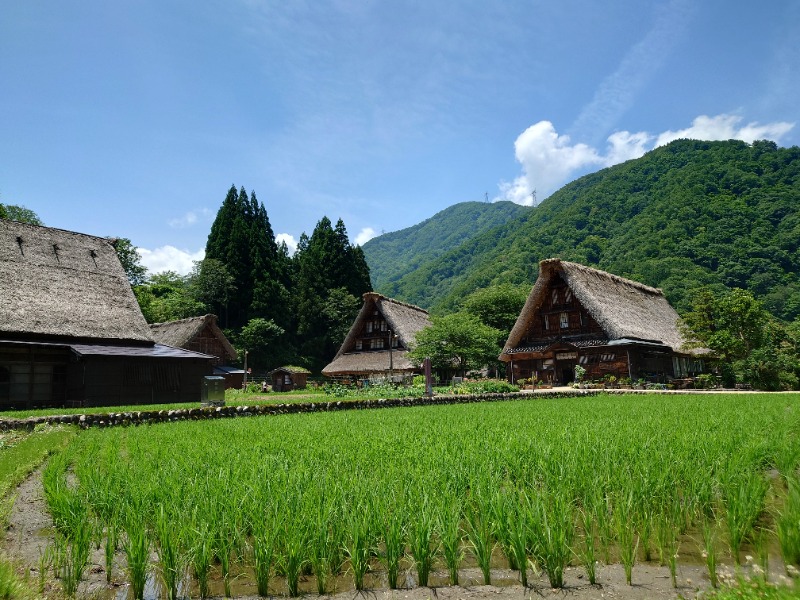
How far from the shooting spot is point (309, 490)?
9.23 feet

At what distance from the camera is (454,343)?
22.2 meters

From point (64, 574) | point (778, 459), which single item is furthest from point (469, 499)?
point (778, 459)

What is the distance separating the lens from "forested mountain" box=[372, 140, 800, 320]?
35.1 m

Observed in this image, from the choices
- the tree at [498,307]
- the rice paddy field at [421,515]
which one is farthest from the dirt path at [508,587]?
the tree at [498,307]

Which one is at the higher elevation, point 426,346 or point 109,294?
point 109,294

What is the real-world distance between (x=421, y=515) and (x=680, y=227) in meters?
44.5

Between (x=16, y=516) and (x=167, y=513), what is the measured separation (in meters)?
1.56

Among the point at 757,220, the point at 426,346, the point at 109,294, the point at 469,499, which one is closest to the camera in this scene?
the point at 469,499

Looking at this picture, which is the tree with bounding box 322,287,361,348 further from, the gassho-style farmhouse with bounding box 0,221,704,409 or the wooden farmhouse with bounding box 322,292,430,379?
the gassho-style farmhouse with bounding box 0,221,704,409

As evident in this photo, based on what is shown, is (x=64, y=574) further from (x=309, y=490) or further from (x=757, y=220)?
(x=757, y=220)

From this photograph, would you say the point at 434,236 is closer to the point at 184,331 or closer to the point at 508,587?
the point at 184,331

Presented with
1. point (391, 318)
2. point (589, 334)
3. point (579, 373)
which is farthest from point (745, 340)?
point (391, 318)

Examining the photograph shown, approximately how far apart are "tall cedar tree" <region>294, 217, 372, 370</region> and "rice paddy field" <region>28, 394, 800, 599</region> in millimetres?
34699

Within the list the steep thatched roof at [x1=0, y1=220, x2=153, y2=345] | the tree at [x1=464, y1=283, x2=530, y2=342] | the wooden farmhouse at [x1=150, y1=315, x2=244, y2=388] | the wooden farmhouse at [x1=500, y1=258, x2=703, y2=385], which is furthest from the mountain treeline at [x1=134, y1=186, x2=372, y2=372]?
the wooden farmhouse at [x1=500, y1=258, x2=703, y2=385]
